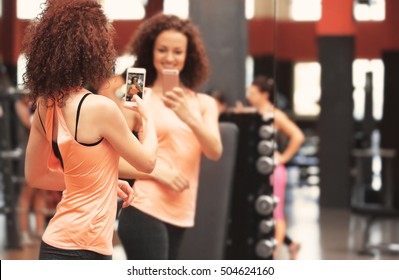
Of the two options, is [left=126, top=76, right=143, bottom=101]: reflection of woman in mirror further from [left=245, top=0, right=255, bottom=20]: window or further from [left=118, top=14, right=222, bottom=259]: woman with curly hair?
[left=245, top=0, right=255, bottom=20]: window

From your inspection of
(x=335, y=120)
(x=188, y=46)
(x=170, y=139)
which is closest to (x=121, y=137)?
(x=170, y=139)

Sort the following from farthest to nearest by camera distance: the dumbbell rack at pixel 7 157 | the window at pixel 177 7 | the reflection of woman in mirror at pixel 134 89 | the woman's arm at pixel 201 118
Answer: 1. the dumbbell rack at pixel 7 157
2. the window at pixel 177 7
3. the woman's arm at pixel 201 118
4. the reflection of woman in mirror at pixel 134 89

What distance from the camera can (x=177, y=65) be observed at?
3.22 metres

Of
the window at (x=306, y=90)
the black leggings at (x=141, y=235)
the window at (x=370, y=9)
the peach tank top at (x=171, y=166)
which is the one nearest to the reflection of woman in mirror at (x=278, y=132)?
the peach tank top at (x=171, y=166)

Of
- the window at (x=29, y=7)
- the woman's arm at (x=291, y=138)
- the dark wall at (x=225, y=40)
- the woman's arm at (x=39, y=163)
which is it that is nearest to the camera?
the woman's arm at (x=39, y=163)

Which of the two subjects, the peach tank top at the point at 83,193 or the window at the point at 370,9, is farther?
the window at the point at 370,9

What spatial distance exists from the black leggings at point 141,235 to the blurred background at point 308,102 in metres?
0.42

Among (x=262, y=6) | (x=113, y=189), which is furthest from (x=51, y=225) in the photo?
(x=262, y=6)

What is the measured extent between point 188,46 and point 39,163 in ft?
3.58

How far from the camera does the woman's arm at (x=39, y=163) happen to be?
231cm

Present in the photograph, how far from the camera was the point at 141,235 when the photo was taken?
3.10 metres

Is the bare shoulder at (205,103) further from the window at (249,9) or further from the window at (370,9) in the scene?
the window at (370,9)

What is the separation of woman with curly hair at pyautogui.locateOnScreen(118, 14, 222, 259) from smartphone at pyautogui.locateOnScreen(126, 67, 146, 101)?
478mm
